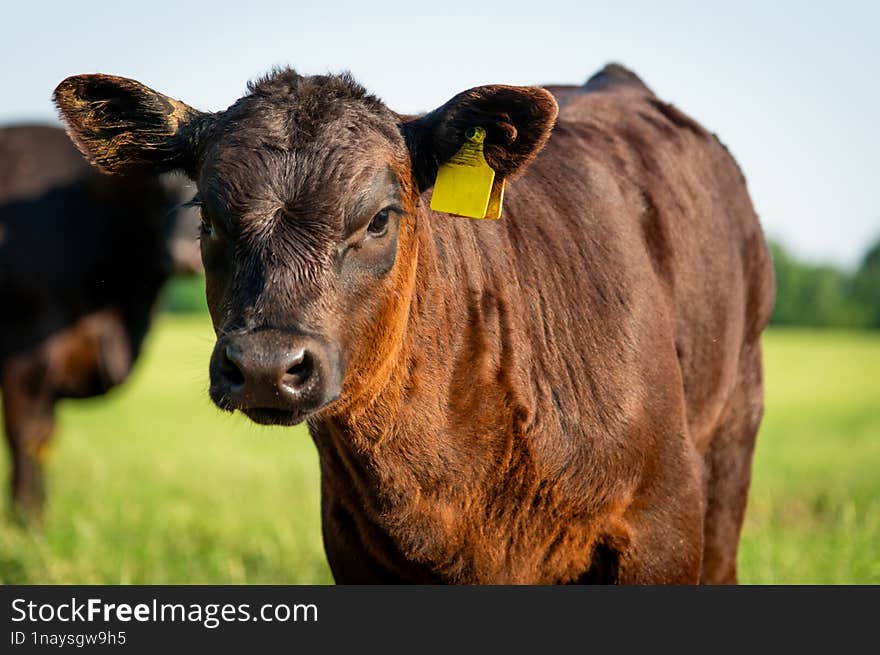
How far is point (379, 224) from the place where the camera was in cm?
357

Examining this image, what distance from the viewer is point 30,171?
402 inches

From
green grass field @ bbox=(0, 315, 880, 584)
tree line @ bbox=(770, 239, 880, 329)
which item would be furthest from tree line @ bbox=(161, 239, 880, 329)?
green grass field @ bbox=(0, 315, 880, 584)

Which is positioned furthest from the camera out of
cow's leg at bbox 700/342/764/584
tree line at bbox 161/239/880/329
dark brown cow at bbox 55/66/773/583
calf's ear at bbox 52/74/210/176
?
tree line at bbox 161/239/880/329

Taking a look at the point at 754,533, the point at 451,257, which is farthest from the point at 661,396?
the point at 754,533

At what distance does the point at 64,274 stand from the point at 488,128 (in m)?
6.86

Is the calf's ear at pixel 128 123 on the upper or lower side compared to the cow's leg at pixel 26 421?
upper

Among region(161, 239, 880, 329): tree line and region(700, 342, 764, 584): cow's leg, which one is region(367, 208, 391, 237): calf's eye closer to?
region(700, 342, 764, 584): cow's leg

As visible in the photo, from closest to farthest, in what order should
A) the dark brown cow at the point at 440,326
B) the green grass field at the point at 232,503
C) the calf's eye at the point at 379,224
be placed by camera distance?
1. the dark brown cow at the point at 440,326
2. the calf's eye at the point at 379,224
3. the green grass field at the point at 232,503

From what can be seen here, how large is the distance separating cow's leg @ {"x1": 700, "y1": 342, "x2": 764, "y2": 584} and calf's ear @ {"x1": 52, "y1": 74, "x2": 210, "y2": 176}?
2.92 meters

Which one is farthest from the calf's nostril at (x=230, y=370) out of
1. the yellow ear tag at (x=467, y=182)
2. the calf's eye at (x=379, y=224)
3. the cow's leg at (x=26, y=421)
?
the cow's leg at (x=26, y=421)

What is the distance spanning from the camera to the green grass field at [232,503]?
6.70 meters

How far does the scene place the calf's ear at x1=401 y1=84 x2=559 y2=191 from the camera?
148 inches

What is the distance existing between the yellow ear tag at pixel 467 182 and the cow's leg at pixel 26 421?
268 inches

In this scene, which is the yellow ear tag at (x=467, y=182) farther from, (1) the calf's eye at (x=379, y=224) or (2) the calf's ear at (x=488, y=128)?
(1) the calf's eye at (x=379, y=224)
